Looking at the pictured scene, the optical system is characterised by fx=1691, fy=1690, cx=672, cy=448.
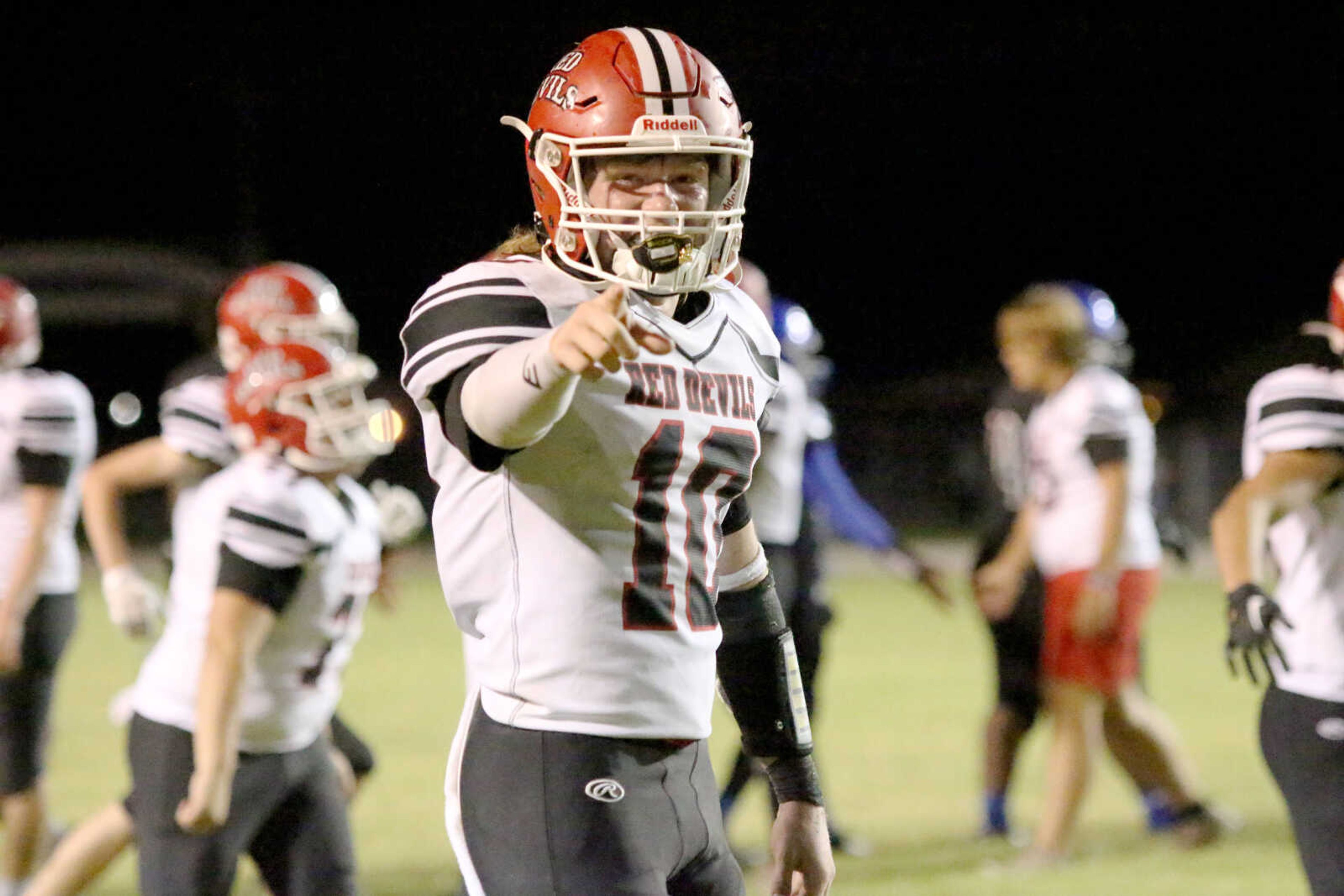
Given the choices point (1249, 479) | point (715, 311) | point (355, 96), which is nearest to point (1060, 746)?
point (1249, 479)

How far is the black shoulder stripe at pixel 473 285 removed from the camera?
2.14m

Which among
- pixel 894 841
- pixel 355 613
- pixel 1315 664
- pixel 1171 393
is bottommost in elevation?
pixel 894 841

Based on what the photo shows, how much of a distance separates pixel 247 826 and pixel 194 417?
1.71 metres

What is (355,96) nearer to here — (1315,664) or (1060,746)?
(1060,746)

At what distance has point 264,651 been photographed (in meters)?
3.49

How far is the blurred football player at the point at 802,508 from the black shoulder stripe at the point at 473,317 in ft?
9.34

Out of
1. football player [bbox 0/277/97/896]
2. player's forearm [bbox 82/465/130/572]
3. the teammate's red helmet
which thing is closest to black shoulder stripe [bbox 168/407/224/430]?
player's forearm [bbox 82/465/130/572]

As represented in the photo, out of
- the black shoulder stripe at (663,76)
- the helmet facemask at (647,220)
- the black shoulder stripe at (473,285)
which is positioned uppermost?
the black shoulder stripe at (663,76)

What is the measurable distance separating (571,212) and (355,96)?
21.1 metres

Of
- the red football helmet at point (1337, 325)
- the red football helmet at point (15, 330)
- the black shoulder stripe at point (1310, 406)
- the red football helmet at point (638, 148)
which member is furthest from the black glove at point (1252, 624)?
the red football helmet at point (15, 330)

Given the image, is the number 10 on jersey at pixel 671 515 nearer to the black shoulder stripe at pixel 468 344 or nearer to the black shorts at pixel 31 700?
the black shoulder stripe at pixel 468 344

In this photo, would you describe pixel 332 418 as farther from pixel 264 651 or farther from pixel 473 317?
pixel 473 317

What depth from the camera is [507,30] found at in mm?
19641

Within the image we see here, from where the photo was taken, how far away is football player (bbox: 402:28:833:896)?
2150mm
